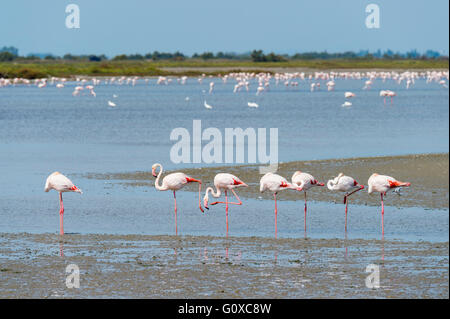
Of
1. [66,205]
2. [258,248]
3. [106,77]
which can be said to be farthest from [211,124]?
[106,77]

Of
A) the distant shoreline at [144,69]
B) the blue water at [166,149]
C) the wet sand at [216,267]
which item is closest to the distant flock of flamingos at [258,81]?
the distant shoreline at [144,69]

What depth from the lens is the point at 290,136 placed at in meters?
24.8

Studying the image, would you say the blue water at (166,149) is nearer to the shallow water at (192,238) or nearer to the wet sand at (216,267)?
the shallow water at (192,238)

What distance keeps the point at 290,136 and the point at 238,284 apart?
659 inches

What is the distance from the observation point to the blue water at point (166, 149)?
11727 mm

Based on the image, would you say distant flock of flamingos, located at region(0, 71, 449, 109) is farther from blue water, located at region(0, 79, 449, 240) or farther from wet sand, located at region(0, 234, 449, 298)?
wet sand, located at region(0, 234, 449, 298)

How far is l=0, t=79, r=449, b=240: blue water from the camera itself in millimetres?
11727

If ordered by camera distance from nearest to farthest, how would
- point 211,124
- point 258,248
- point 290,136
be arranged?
point 258,248, point 290,136, point 211,124

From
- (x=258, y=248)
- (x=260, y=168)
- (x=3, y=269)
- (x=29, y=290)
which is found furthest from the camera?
(x=260, y=168)

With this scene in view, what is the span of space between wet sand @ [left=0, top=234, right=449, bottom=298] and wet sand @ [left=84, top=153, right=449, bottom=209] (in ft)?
10.5

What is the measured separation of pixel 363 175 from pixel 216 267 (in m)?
7.31
